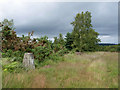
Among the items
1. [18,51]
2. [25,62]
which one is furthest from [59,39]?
[25,62]

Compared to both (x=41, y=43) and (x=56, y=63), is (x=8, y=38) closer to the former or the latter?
(x=41, y=43)

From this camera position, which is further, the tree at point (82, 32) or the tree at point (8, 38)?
the tree at point (82, 32)

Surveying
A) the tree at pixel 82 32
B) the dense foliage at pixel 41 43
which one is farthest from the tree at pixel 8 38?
the tree at pixel 82 32

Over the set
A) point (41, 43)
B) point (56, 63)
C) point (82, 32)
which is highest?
point (82, 32)

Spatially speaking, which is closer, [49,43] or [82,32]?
[49,43]

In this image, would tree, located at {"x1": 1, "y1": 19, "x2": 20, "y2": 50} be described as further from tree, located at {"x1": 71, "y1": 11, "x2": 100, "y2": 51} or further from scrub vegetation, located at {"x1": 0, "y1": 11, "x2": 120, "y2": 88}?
tree, located at {"x1": 71, "y1": 11, "x2": 100, "y2": 51}

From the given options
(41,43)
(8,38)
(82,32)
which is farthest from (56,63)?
(82,32)

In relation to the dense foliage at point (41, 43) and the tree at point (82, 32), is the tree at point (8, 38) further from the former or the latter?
the tree at point (82, 32)

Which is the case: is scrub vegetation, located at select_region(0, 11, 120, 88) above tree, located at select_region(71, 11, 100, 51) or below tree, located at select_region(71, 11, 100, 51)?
below

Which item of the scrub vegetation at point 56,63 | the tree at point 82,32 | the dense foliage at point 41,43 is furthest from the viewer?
the tree at point 82,32

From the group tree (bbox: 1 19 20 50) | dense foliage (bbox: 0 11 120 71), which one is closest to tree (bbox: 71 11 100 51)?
dense foliage (bbox: 0 11 120 71)

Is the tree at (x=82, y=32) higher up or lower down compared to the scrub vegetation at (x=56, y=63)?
higher up

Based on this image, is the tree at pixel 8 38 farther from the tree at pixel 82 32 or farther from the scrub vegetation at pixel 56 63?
the tree at pixel 82 32

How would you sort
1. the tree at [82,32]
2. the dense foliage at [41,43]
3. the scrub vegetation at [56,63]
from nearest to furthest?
the scrub vegetation at [56,63] → the dense foliage at [41,43] → the tree at [82,32]
